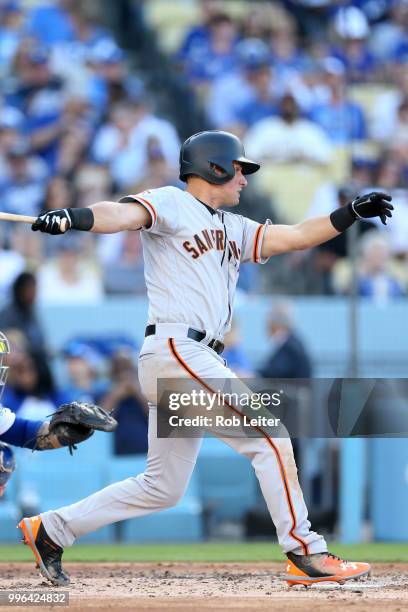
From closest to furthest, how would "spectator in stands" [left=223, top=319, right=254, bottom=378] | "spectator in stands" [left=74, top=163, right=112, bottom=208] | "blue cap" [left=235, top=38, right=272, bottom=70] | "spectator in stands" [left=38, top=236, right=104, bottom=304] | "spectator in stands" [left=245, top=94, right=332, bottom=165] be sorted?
"spectator in stands" [left=223, top=319, right=254, bottom=378], "spectator in stands" [left=38, top=236, right=104, bottom=304], "spectator in stands" [left=74, top=163, right=112, bottom=208], "spectator in stands" [left=245, top=94, right=332, bottom=165], "blue cap" [left=235, top=38, right=272, bottom=70]

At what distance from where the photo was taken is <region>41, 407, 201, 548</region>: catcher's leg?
5359 mm

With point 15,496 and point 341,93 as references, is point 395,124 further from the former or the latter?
point 15,496

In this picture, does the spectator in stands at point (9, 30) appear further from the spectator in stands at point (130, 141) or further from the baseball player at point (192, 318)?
the baseball player at point (192, 318)

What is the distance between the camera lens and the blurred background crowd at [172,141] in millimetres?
10234

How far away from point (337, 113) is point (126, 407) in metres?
5.15

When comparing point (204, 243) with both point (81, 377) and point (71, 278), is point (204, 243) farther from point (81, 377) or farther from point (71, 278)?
point (71, 278)

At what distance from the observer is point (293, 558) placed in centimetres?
525

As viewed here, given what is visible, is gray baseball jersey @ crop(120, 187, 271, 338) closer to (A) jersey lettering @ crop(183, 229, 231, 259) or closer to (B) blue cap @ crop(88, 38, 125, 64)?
(A) jersey lettering @ crop(183, 229, 231, 259)

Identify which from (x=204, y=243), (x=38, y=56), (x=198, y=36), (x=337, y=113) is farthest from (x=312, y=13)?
(x=204, y=243)

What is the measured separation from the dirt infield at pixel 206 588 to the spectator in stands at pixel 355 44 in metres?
7.68

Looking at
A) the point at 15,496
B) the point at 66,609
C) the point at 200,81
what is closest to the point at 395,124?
the point at 200,81

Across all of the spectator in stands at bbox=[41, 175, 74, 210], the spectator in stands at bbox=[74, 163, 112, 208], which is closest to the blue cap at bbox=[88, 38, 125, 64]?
the spectator in stands at bbox=[74, 163, 112, 208]

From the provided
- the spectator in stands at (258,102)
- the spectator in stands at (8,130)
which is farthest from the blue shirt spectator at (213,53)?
the spectator in stands at (8,130)

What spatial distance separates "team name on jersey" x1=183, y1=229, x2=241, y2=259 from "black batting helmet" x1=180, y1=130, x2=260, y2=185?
10.3 inches
